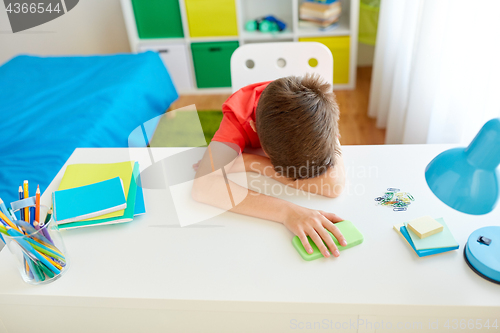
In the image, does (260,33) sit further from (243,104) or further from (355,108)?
(243,104)

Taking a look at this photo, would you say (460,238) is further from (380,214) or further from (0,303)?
(0,303)

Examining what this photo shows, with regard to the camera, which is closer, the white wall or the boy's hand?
the boy's hand

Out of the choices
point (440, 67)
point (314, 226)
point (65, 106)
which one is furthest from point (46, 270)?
point (440, 67)

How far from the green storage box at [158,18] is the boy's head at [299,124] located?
205 cm

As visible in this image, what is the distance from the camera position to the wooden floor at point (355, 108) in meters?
2.31

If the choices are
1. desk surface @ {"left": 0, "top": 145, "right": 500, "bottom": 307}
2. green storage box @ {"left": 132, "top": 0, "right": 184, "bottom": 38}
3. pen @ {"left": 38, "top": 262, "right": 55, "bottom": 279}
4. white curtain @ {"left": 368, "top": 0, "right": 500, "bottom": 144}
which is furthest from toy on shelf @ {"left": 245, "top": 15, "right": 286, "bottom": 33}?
pen @ {"left": 38, "top": 262, "right": 55, "bottom": 279}

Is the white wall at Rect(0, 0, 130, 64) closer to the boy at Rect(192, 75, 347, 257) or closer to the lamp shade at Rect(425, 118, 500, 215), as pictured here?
the boy at Rect(192, 75, 347, 257)

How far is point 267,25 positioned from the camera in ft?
8.95

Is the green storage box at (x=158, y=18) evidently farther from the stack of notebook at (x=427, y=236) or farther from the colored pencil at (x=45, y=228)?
the stack of notebook at (x=427, y=236)

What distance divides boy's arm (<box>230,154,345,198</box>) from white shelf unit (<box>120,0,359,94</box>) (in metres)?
1.87

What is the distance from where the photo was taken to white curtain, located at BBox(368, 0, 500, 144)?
1293 mm

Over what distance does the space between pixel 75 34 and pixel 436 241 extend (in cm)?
291

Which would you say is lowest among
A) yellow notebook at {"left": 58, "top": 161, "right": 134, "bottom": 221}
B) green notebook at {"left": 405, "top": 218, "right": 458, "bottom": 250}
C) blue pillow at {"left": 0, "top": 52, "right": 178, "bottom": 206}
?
blue pillow at {"left": 0, "top": 52, "right": 178, "bottom": 206}

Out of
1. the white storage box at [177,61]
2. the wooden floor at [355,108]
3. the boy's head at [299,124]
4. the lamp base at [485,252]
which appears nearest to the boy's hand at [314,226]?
the boy's head at [299,124]
